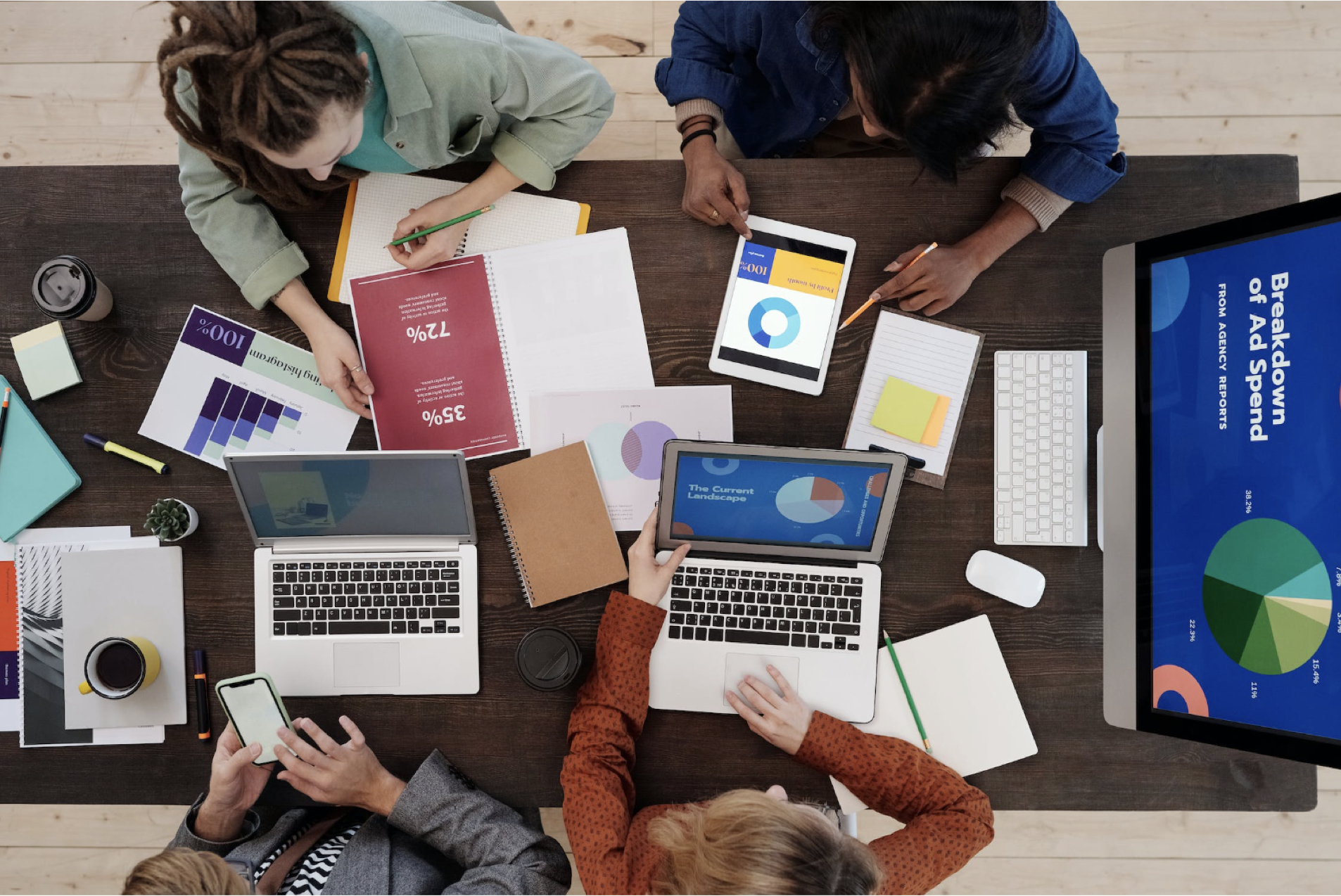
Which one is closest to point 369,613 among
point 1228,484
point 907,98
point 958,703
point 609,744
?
point 609,744

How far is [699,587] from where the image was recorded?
1136mm

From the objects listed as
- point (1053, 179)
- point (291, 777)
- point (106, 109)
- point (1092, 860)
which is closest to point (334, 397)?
point (291, 777)

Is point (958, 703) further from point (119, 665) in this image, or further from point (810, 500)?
point (119, 665)

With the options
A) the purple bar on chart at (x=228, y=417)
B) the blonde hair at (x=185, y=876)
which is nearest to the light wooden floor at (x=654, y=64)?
the purple bar on chart at (x=228, y=417)

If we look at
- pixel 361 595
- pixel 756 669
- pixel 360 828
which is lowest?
pixel 360 828

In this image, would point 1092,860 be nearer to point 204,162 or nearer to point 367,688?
point 367,688

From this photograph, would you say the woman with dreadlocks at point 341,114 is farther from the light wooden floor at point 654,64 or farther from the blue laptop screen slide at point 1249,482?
the blue laptop screen slide at point 1249,482

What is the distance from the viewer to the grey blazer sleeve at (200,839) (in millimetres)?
1097

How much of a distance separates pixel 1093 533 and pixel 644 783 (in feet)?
2.45

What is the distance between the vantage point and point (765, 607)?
1.14 metres

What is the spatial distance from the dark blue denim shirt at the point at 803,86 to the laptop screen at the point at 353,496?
2.40ft

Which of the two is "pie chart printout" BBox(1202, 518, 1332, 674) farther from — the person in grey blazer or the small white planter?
the small white planter

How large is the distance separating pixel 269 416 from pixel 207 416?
9cm

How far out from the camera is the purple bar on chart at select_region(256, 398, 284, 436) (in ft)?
3.84
